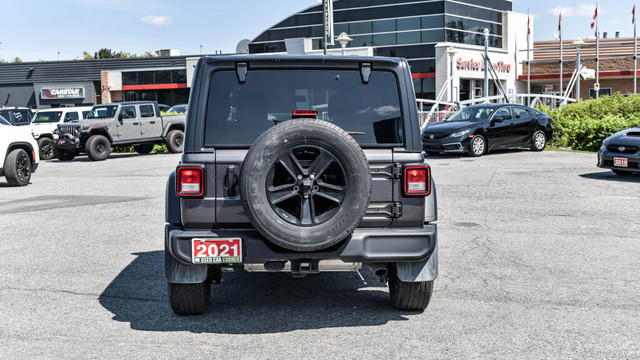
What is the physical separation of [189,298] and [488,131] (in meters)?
16.5

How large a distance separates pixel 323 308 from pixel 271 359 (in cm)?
124

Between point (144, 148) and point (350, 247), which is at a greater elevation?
point (144, 148)

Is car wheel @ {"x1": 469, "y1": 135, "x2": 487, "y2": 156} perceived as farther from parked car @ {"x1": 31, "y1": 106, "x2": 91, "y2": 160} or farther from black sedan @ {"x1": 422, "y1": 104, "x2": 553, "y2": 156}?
parked car @ {"x1": 31, "y1": 106, "x2": 91, "y2": 160}

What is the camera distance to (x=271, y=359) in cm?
435

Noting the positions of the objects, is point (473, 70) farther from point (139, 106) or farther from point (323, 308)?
point (323, 308)

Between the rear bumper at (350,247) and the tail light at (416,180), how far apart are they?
265 mm

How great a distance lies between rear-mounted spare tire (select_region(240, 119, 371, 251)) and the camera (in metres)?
4.46

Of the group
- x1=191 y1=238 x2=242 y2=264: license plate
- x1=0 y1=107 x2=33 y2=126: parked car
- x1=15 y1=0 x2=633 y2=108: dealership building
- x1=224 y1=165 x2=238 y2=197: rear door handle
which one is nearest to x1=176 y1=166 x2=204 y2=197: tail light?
x1=224 y1=165 x2=238 y2=197: rear door handle

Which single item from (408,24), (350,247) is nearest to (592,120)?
(350,247)

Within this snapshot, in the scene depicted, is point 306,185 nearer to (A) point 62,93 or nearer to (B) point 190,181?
(B) point 190,181

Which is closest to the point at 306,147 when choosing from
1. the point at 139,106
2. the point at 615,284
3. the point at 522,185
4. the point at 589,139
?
the point at 615,284

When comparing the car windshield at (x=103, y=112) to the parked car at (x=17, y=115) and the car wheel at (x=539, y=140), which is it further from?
the car wheel at (x=539, y=140)

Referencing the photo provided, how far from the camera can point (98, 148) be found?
23.6 meters

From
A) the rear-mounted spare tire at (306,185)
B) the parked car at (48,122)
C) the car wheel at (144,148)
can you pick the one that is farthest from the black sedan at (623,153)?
the parked car at (48,122)
